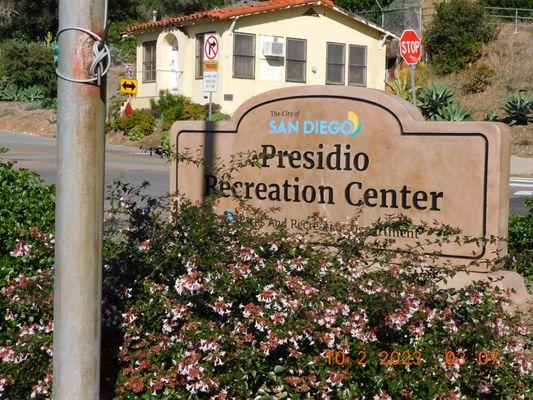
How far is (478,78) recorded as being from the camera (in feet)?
112

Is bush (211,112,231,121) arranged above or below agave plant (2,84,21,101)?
below

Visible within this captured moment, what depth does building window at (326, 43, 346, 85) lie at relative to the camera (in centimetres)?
3303

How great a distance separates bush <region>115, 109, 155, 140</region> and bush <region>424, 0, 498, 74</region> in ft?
41.5

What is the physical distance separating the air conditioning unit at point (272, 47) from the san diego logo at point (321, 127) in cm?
2444

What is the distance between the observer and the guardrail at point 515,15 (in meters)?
38.7

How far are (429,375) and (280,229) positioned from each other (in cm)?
120

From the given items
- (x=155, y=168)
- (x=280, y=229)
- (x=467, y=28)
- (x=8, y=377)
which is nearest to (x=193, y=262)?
(x=280, y=229)

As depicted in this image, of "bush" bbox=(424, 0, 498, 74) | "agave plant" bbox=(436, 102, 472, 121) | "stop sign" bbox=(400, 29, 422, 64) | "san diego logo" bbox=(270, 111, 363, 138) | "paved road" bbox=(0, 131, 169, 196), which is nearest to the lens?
"san diego logo" bbox=(270, 111, 363, 138)

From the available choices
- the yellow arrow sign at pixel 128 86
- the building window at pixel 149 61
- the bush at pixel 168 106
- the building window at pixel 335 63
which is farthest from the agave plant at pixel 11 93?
the building window at pixel 335 63

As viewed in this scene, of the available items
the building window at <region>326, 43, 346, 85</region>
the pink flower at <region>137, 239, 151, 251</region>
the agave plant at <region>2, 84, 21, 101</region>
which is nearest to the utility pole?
the pink flower at <region>137, 239, 151, 251</region>

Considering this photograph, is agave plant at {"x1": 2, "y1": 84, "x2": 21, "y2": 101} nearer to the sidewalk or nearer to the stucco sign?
the sidewalk

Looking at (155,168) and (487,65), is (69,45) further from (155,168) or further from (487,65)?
(487,65)

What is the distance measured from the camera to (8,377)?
4.26 m
